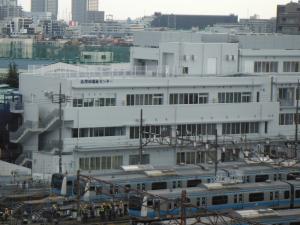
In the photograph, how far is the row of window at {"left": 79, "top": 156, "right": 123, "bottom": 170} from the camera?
29.4 meters

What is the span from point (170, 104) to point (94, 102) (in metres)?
2.91

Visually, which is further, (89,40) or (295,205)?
(89,40)

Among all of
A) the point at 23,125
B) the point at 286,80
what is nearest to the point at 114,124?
the point at 23,125

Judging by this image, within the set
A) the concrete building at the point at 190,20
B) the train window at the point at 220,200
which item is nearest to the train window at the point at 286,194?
the train window at the point at 220,200

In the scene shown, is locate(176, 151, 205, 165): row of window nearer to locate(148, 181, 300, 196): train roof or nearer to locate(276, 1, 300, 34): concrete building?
locate(148, 181, 300, 196): train roof

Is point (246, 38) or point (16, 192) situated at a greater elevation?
point (246, 38)

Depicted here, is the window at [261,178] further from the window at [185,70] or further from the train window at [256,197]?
the window at [185,70]

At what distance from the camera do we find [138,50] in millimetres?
35969

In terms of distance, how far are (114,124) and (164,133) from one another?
2052 millimetres

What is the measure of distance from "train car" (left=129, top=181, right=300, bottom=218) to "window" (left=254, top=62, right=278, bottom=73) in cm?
1097

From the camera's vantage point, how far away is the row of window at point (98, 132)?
96.8ft

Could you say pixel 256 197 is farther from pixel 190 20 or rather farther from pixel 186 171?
pixel 190 20

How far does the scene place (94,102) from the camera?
3012cm

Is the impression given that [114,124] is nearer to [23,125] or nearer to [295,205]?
[23,125]
